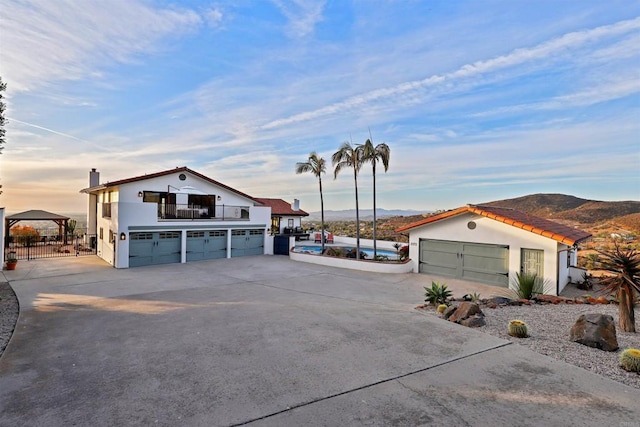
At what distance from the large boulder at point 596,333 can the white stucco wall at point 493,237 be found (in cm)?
655

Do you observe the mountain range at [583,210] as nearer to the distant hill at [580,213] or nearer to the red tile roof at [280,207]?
the distant hill at [580,213]

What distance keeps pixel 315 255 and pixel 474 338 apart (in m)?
13.2

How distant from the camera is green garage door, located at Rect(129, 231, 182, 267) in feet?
56.2

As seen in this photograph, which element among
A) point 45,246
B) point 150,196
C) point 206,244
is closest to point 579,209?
point 206,244

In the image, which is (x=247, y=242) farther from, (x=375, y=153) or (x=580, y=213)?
(x=580, y=213)

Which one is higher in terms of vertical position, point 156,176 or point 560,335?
point 156,176

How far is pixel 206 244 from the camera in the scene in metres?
20.0

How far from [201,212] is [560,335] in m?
19.5

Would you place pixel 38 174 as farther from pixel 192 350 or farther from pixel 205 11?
pixel 192 350

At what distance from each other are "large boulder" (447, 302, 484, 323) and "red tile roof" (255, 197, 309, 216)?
2569 centimetres

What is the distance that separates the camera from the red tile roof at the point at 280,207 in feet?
107

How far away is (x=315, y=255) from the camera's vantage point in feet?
63.2

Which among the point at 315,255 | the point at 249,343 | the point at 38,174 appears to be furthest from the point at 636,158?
the point at 38,174

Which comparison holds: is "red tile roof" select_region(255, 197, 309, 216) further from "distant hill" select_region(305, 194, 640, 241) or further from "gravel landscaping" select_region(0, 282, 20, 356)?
"gravel landscaping" select_region(0, 282, 20, 356)
